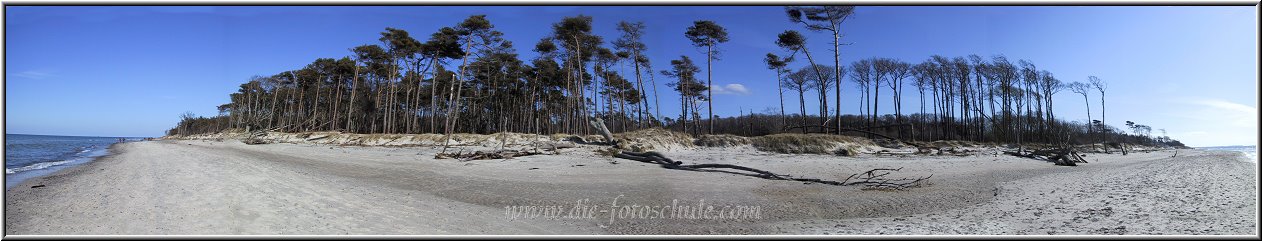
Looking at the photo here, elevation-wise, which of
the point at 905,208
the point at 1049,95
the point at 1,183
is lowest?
the point at 905,208

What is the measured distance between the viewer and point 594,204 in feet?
28.0

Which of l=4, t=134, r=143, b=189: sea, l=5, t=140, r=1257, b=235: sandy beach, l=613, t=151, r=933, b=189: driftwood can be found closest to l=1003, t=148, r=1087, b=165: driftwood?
l=5, t=140, r=1257, b=235: sandy beach

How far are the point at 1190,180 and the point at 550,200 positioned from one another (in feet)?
56.1

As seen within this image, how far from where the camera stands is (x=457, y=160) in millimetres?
17609

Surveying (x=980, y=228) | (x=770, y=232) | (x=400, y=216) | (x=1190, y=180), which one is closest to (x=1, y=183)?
(x=400, y=216)

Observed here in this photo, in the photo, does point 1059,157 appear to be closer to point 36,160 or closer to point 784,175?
point 784,175

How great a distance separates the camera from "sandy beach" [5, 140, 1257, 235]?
6148 millimetres

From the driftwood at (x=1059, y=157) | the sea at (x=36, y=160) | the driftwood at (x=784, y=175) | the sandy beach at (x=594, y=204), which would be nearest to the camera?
the sandy beach at (x=594, y=204)

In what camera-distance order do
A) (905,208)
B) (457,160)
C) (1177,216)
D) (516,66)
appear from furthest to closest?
(516,66) < (457,160) < (905,208) < (1177,216)

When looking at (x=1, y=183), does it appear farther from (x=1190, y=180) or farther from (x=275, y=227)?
(x=1190, y=180)

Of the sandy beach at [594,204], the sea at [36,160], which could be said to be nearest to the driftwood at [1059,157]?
the sandy beach at [594,204]

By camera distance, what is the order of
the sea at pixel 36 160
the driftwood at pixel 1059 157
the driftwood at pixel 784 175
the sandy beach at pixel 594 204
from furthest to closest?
the driftwood at pixel 1059 157 → the sea at pixel 36 160 → the driftwood at pixel 784 175 → the sandy beach at pixel 594 204

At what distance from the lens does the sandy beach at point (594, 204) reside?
20.2 feet

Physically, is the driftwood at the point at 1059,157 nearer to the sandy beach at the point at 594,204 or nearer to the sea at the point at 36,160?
the sandy beach at the point at 594,204
